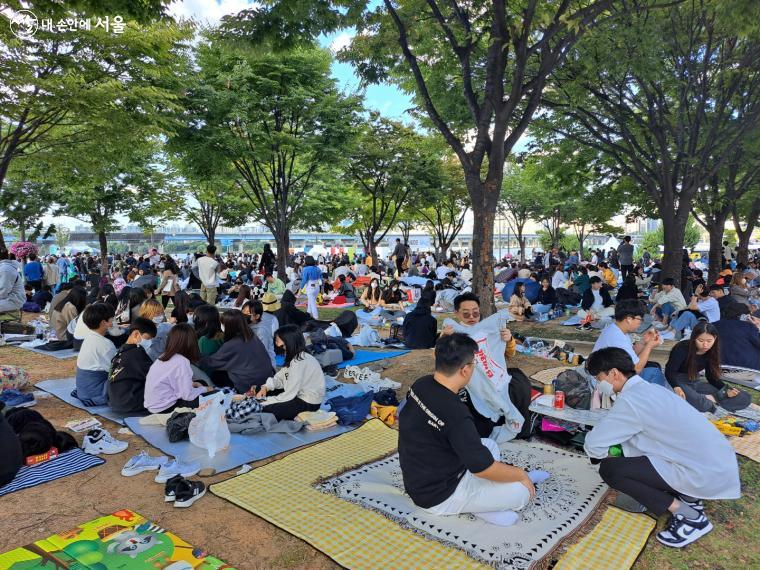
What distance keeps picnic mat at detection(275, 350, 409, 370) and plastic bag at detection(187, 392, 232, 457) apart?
3466 millimetres

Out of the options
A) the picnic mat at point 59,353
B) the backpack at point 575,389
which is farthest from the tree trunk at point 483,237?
the picnic mat at point 59,353

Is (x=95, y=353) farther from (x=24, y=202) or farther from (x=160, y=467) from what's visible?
(x=24, y=202)

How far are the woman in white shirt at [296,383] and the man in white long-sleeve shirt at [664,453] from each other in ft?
9.55

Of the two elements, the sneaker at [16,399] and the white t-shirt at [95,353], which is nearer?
the white t-shirt at [95,353]

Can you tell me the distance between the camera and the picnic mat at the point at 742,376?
637 cm

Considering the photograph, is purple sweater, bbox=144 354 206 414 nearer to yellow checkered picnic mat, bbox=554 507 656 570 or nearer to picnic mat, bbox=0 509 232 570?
picnic mat, bbox=0 509 232 570

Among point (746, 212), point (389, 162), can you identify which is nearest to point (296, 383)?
point (389, 162)

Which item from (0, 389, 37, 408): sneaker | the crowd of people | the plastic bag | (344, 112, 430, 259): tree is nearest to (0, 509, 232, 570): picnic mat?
the plastic bag

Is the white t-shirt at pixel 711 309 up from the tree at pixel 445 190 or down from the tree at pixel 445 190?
down

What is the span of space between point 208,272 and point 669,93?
1274 cm

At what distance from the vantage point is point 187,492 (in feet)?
12.4

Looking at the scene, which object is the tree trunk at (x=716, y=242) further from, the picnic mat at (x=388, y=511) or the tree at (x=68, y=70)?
the tree at (x=68, y=70)

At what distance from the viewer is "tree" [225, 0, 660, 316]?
6.66m

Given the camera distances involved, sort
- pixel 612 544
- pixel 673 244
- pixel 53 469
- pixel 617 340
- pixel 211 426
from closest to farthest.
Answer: pixel 612 544
pixel 53 469
pixel 211 426
pixel 617 340
pixel 673 244
